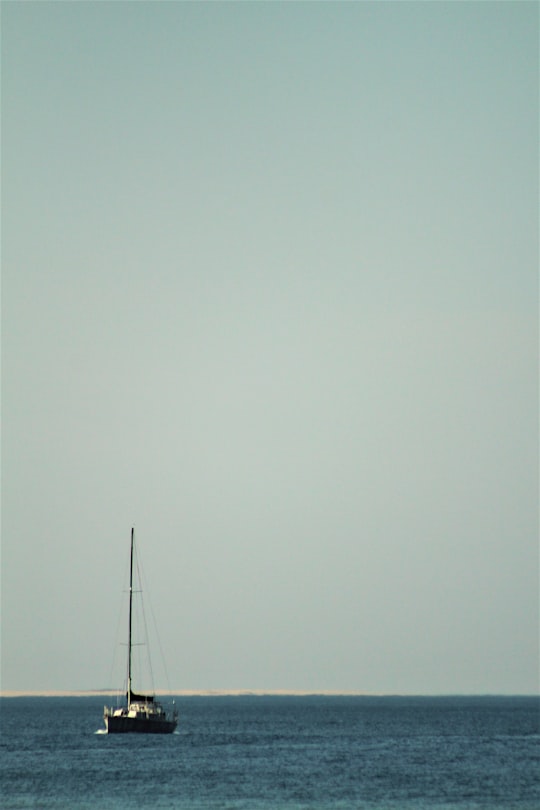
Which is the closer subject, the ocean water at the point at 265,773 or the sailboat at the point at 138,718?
the ocean water at the point at 265,773

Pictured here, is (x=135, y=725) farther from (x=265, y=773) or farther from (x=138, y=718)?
(x=265, y=773)

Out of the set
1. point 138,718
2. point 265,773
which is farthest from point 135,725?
point 265,773

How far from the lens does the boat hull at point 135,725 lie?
12925 cm

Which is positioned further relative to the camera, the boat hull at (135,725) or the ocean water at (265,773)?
the boat hull at (135,725)

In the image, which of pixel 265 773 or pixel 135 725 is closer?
pixel 265 773

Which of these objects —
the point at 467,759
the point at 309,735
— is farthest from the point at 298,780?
the point at 309,735

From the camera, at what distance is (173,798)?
72.3m

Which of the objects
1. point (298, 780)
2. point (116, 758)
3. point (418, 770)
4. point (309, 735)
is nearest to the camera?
point (298, 780)

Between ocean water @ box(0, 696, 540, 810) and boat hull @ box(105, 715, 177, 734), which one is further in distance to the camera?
boat hull @ box(105, 715, 177, 734)

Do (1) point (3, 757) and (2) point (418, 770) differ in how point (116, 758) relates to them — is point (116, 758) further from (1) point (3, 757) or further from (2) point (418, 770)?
(2) point (418, 770)

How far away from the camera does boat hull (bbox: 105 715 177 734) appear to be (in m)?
129

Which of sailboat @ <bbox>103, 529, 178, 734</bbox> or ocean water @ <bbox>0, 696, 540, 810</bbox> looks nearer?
ocean water @ <bbox>0, 696, 540, 810</bbox>

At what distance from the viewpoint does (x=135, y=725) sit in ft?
425

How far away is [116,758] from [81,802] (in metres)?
31.2
